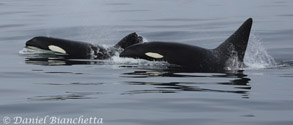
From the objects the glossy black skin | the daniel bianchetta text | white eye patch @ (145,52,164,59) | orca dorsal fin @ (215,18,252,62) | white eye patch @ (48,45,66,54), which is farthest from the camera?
white eye patch @ (48,45,66,54)

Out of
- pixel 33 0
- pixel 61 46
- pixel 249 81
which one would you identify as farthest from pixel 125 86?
pixel 33 0

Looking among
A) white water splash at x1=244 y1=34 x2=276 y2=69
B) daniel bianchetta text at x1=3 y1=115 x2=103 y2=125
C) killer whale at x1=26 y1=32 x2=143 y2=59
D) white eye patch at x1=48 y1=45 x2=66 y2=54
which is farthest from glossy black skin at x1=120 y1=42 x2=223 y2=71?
daniel bianchetta text at x1=3 y1=115 x2=103 y2=125

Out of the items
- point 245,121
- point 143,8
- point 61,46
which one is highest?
point 143,8

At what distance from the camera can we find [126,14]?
3103cm

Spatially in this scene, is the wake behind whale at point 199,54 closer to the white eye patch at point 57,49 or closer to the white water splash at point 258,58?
the white water splash at point 258,58

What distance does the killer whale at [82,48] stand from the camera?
1648 centimetres

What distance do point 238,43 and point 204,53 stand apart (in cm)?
70

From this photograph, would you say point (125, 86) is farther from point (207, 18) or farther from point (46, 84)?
point (207, 18)

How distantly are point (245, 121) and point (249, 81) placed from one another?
339cm

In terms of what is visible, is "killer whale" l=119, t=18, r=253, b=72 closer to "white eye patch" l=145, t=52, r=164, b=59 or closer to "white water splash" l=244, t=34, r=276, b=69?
"white eye patch" l=145, t=52, r=164, b=59

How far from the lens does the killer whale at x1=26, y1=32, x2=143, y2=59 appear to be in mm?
16484

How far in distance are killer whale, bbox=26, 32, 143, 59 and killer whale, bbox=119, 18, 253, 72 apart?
6.74 ft

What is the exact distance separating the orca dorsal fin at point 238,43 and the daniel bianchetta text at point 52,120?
5393mm

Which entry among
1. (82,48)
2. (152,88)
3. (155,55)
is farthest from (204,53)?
(82,48)
